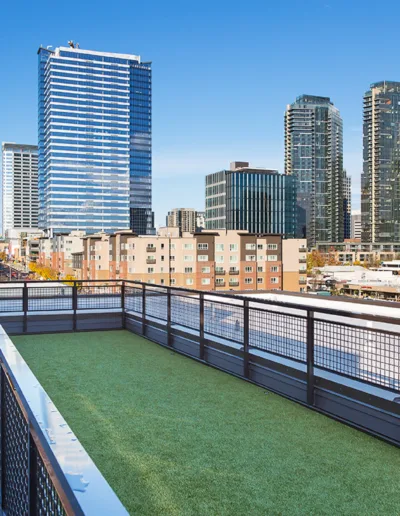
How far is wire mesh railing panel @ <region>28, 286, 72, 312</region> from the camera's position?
12117 mm

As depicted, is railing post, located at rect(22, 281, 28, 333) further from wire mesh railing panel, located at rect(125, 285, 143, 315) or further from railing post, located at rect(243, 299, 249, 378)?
railing post, located at rect(243, 299, 249, 378)

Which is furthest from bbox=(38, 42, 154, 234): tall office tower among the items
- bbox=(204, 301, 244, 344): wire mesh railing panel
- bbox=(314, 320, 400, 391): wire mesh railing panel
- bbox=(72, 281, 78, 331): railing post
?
bbox=(314, 320, 400, 391): wire mesh railing panel

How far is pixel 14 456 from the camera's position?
112 inches

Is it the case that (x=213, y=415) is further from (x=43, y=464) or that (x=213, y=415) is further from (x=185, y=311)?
(x=43, y=464)

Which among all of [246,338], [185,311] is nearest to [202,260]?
[185,311]

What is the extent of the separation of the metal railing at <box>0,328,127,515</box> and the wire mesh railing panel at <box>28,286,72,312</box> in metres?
9.18

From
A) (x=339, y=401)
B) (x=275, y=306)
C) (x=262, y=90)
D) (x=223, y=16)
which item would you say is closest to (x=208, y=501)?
(x=339, y=401)

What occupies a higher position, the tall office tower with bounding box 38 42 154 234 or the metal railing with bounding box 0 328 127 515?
the tall office tower with bounding box 38 42 154 234

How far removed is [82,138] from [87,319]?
17653 centimetres

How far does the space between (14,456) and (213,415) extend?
3229 millimetres

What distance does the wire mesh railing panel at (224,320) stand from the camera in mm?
7750

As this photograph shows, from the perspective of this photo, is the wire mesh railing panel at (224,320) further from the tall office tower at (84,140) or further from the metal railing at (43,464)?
the tall office tower at (84,140)

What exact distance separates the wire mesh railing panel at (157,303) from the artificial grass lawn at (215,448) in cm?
246

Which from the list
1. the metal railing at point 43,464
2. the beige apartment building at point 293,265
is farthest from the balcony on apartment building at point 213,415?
the beige apartment building at point 293,265
